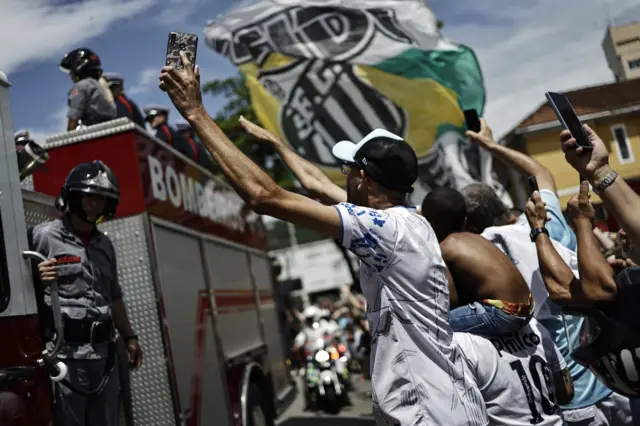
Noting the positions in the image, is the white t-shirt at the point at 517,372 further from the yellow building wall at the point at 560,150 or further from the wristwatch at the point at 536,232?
the yellow building wall at the point at 560,150

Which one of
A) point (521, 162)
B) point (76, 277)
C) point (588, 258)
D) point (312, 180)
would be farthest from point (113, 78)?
point (588, 258)

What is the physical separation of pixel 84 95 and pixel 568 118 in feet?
13.7

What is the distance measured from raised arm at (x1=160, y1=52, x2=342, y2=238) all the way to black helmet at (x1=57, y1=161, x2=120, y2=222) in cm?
189

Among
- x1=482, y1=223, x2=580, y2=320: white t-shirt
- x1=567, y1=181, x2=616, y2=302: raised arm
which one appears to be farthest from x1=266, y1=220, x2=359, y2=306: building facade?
x1=567, y1=181, x2=616, y2=302: raised arm

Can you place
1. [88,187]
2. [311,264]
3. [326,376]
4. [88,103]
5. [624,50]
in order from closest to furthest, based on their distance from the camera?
[88,187] < [624,50] < [88,103] < [326,376] < [311,264]

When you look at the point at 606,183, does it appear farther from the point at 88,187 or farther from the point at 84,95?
the point at 84,95

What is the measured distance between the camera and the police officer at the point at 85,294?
12.3 ft

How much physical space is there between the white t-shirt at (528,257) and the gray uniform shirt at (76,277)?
220 centimetres

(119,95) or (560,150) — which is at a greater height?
(119,95)

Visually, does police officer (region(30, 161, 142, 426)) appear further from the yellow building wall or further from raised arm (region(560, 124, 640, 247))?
the yellow building wall

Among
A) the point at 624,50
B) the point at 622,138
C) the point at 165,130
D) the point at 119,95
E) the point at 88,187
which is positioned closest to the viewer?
the point at 88,187

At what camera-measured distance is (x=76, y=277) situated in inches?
156

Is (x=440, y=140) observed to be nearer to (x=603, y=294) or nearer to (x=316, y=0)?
(x=316, y=0)

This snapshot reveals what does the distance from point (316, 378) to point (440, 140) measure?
4.66 meters
